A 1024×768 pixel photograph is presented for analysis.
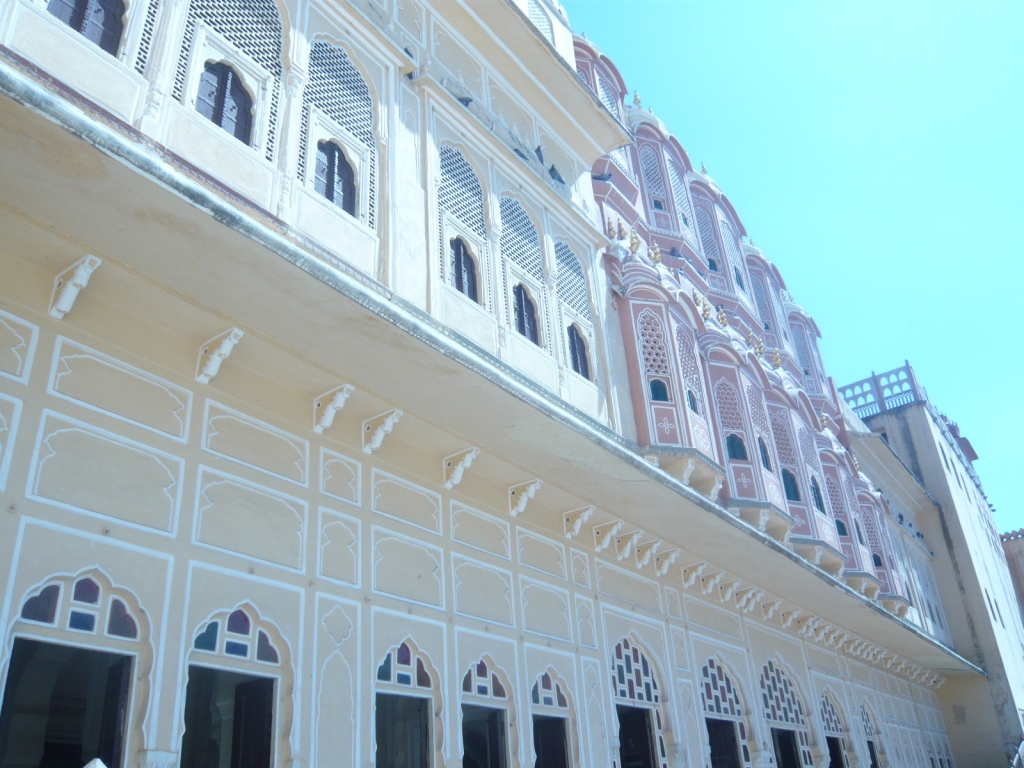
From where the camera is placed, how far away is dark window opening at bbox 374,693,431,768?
281 inches

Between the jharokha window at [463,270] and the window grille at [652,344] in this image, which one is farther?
the window grille at [652,344]

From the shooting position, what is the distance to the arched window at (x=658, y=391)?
11.3 m

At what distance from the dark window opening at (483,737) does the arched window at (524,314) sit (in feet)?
12.2

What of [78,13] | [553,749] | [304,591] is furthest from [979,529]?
[78,13]

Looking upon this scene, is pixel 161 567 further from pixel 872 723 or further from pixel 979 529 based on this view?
pixel 979 529

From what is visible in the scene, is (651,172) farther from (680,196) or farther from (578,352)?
(578,352)

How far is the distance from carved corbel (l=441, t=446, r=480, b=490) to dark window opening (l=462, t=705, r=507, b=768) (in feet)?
6.43

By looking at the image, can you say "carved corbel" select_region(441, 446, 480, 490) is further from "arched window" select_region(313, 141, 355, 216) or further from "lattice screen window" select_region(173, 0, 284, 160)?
"lattice screen window" select_region(173, 0, 284, 160)

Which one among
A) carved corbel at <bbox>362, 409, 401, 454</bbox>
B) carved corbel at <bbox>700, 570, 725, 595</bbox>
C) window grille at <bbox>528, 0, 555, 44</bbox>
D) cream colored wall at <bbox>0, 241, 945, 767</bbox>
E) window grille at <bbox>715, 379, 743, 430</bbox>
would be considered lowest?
cream colored wall at <bbox>0, 241, 945, 767</bbox>

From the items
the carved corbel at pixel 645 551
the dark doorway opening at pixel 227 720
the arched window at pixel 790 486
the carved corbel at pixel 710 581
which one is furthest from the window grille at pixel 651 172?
the dark doorway opening at pixel 227 720

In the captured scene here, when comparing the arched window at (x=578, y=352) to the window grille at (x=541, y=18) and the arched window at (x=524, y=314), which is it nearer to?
the arched window at (x=524, y=314)

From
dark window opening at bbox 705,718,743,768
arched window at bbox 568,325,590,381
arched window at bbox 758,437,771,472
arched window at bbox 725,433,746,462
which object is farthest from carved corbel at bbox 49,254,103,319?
arched window at bbox 758,437,771,472

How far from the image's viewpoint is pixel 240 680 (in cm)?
629

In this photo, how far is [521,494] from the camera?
29.8 feet
